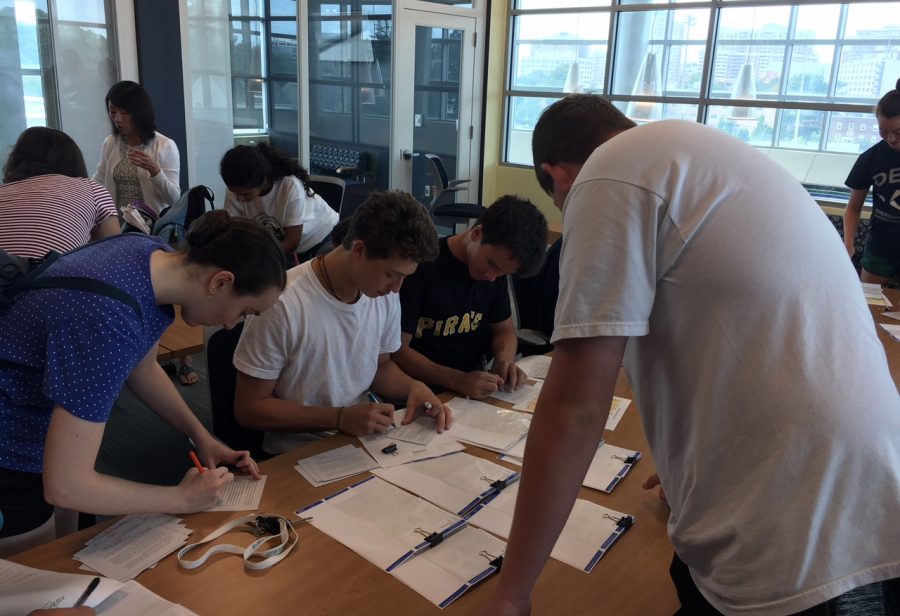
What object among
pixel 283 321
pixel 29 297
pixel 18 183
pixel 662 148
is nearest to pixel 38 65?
pixel 18 183

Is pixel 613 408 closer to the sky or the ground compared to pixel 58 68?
closer to the ground

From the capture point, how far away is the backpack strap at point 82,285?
1179 millimetres

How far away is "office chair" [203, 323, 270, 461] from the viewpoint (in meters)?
1.87

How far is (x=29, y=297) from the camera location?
1194 millimetres

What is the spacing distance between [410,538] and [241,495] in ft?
1.25

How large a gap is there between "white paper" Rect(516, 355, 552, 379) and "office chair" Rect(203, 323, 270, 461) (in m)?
0.87

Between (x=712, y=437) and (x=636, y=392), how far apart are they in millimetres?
144

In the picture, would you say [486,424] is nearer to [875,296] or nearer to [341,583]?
[341,583]

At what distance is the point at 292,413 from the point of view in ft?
5.82

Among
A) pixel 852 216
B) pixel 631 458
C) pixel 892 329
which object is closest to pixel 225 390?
pixel 631 458

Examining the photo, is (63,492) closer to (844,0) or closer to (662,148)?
(662,148)

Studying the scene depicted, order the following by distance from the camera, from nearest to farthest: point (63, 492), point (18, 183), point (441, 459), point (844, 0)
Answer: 1. point (63, 492)
2. point (441, 459)
3. point (18, 183)
4. point (844, 0)

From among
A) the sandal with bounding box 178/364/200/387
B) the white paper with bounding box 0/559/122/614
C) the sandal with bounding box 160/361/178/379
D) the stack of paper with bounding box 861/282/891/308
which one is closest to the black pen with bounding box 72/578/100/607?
the white paper with bounding box 0/559/122/614

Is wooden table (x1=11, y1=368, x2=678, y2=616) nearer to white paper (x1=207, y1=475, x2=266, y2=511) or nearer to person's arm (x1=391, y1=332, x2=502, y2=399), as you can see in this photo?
white paper (x1=207, y1=475, x2=266, y2=511)
